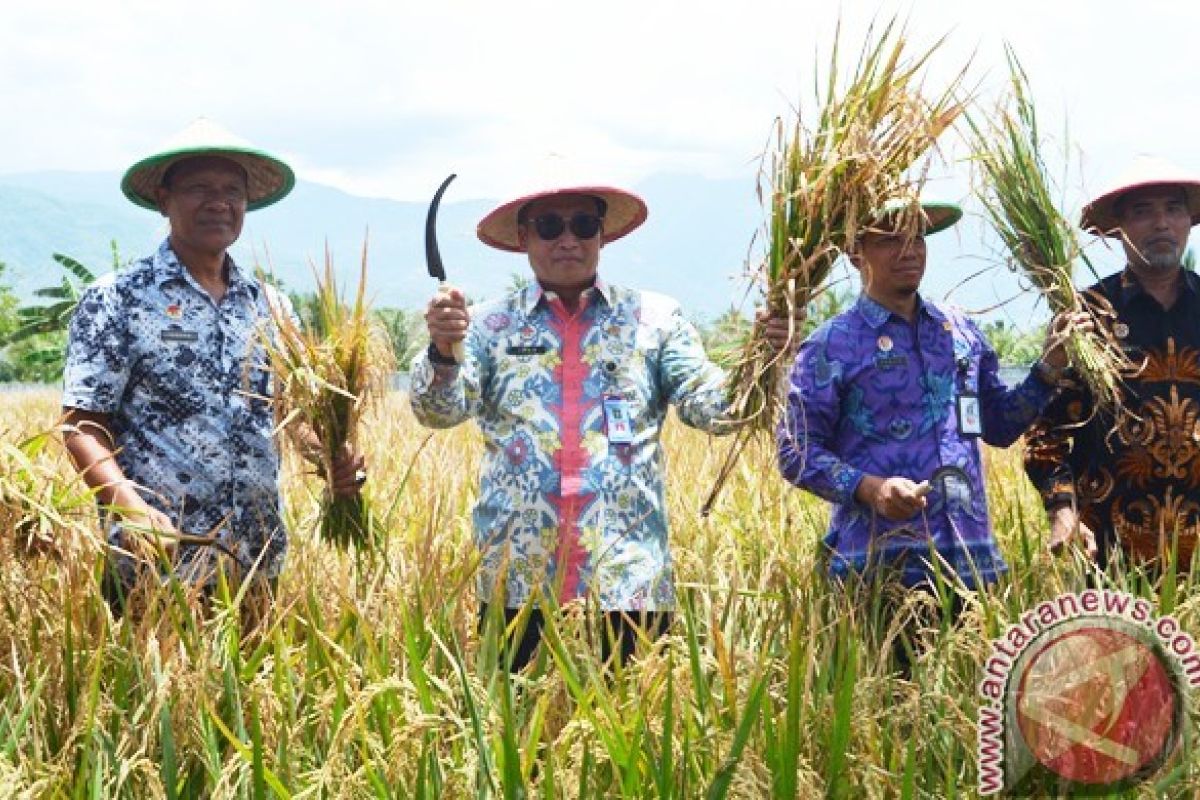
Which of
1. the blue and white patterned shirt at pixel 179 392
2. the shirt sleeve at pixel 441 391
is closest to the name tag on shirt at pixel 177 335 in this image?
the blue and white patterned shirt at pixel 179 392

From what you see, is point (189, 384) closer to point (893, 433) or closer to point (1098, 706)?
point (893, 433)


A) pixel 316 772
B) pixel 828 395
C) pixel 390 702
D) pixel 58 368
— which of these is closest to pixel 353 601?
pixel 390 702

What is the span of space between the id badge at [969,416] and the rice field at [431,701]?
12.7 inches

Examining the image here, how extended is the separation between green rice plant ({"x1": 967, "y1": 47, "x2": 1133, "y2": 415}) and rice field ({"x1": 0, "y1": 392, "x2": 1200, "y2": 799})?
0.44 metres

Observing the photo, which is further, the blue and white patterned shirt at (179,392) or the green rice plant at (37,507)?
the blue and white patterned shirt at (179,392)

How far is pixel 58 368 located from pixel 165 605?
3330 centimetres

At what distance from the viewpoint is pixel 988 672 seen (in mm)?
2316

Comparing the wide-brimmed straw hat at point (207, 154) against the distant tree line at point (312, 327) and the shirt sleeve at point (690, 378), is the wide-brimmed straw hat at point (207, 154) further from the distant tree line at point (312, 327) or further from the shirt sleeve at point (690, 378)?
the shirt sleeve at point (690, 378)

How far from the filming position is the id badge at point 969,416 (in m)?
2.83

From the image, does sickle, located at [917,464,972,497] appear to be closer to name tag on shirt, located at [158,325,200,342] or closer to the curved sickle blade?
the curved sickle blade

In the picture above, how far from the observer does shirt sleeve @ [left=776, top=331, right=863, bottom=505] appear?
2.74m

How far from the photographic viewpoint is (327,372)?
2.78 metres

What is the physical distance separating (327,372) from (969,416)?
1.36m

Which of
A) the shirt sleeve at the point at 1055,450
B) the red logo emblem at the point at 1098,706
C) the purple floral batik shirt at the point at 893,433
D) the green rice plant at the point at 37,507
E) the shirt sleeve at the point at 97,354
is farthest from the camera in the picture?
the shirt sleeve at the point at 1055,450
